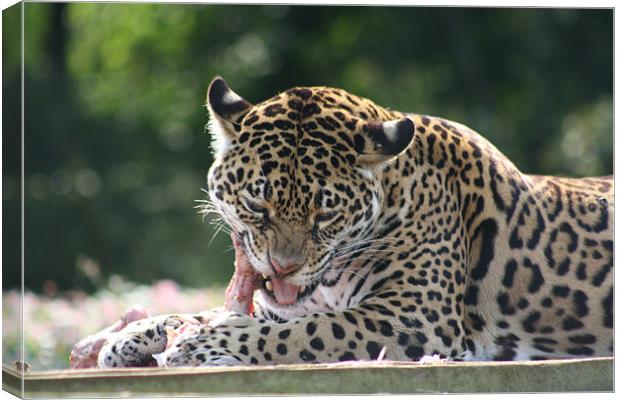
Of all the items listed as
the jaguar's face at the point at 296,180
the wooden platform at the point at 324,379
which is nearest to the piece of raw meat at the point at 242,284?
the jaguar's face at the point at 296,180

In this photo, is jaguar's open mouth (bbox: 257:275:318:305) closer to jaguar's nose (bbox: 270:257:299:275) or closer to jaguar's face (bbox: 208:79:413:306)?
jaguar's face (bbox: 208:79:413:306)

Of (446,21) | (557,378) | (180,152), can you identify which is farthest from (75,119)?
(557,378)

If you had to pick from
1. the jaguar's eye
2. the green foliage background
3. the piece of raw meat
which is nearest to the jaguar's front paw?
the piece of raw meat

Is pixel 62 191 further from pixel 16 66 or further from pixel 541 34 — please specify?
pixel 16 66

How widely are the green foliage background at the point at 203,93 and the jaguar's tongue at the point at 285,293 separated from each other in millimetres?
7966

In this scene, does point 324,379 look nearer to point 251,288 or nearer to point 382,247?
point 251,288

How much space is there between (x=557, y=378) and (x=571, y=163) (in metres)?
10.4

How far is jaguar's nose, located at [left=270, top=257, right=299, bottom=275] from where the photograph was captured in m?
8.04

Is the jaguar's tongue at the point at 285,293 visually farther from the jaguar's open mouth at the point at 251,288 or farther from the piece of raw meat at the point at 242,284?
the piece of raw meat at the point at 242,284

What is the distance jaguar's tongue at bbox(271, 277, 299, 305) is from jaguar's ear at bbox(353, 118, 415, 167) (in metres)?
0.97

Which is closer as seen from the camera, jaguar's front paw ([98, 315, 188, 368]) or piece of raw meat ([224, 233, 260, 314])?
jaguar's front paw ([98, 315, 188, 368])

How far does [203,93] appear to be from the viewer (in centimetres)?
2567

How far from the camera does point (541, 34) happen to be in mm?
19812

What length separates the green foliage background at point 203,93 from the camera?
62.2ft
